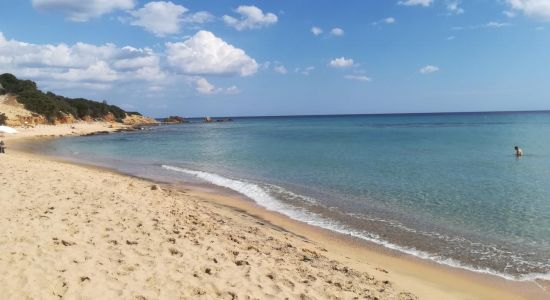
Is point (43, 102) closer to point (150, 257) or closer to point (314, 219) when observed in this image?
point (314, 219)

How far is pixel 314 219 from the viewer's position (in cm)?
1476

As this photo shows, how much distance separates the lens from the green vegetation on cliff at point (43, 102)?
82625 millimetres

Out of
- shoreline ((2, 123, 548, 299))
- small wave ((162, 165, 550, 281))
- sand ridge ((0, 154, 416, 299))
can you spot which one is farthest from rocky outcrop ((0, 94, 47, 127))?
shoreline ((2, 123, 548, 299))

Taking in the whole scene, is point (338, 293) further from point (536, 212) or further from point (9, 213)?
point (536, 212)

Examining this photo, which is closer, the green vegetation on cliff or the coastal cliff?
the coastal cliff

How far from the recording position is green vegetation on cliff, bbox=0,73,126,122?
82625 millimetres

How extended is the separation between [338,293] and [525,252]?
6741 millimetres

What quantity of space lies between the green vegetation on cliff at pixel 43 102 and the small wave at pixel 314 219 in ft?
234

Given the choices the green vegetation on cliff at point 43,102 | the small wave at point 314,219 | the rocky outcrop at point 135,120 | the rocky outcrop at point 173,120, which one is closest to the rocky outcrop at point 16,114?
the green vegetation on cliff at point 43,102

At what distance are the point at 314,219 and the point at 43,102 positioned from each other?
84642 mm

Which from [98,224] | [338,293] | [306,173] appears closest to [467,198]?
[306,173]

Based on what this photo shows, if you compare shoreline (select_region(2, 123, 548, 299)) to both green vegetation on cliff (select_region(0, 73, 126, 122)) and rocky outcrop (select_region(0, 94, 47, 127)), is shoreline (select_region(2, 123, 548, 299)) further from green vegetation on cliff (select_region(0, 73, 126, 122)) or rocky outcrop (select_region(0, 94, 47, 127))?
green vegetation on cliff (select_region(0, 73, 126, 122))

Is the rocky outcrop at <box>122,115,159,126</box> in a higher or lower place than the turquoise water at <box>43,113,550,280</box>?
higher

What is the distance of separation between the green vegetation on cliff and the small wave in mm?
71179
